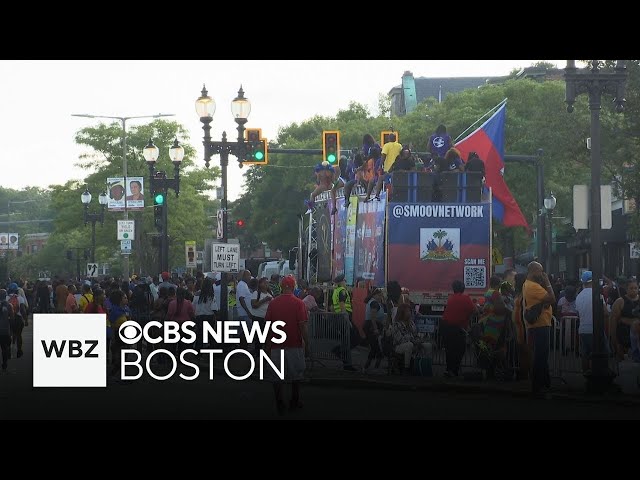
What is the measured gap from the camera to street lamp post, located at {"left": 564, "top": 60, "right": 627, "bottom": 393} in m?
20.3

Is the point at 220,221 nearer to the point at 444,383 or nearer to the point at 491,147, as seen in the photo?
the point at 491,147

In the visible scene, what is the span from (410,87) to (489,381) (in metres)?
88.1

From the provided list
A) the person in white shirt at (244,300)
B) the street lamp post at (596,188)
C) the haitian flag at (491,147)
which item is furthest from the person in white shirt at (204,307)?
the street lamp post at (596,188)

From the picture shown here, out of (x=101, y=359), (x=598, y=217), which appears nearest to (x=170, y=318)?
(x=101, y=359)

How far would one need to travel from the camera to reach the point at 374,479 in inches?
456

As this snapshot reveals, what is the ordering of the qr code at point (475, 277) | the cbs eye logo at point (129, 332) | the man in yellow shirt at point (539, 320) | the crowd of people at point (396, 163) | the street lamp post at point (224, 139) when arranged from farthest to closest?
1. the street lamp post at point (224, 139)
2. the crowd of people at point (396, 163)
3. the qr code at point (475, 277)
4. the cbs eye logo at point (129, 332)
5. the man in yellow shirt at point (539, 320)

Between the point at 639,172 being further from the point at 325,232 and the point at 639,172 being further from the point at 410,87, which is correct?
the point at 410,87

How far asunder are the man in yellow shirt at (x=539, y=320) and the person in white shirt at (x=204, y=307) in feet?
31.1

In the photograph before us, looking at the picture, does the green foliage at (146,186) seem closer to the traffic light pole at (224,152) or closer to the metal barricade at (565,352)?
the traffic light pole at (224,152)

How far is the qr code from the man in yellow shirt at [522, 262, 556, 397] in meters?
6.79

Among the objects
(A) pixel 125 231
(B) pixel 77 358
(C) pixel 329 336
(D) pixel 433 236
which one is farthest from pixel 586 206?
(A) pixel 125 231

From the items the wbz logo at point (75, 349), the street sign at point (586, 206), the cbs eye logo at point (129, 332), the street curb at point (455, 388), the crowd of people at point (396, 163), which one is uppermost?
the crowd of people at point (396, 163)

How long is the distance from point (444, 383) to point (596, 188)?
3827 millimetres

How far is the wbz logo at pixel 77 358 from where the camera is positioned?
23.5m
